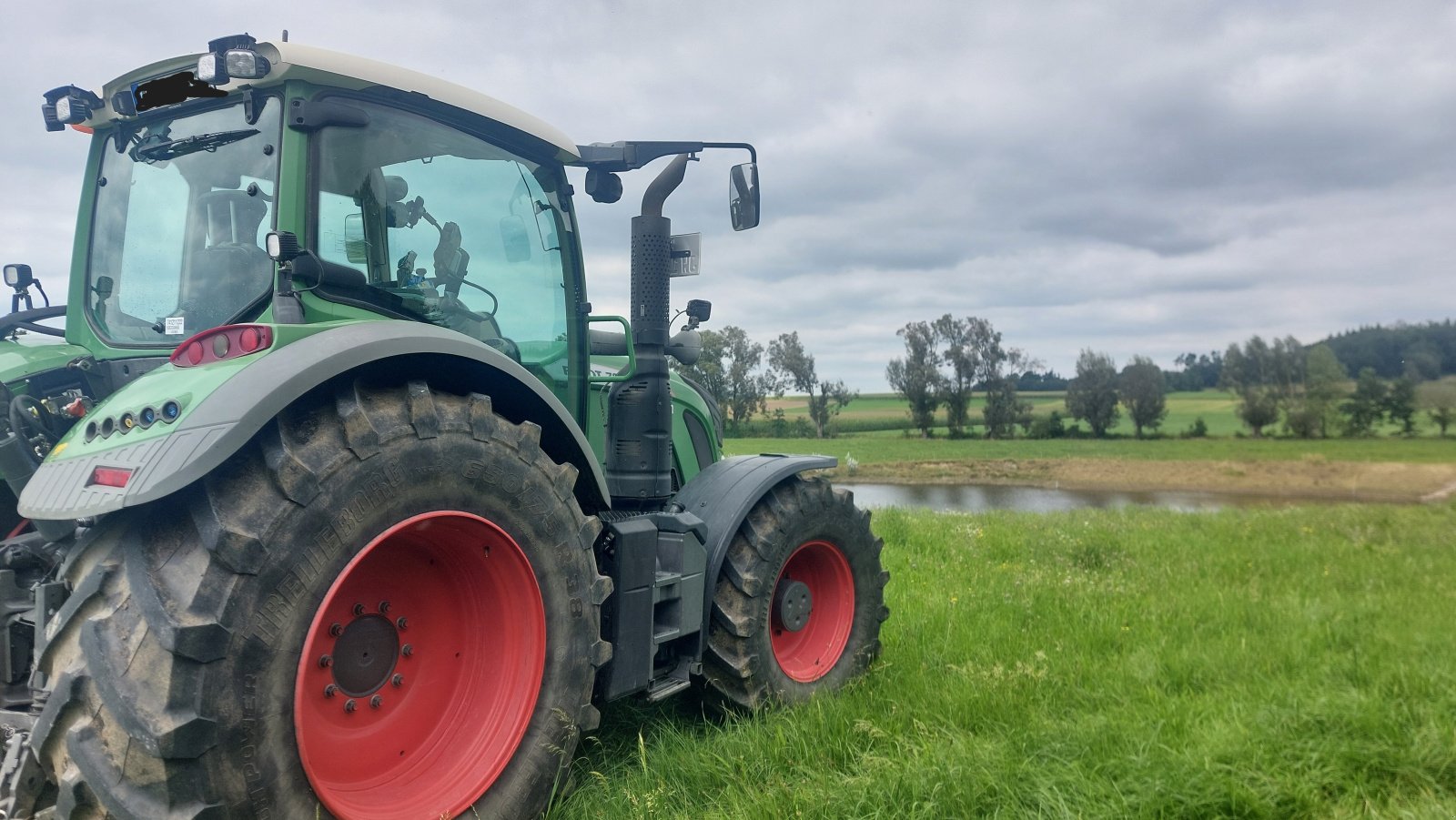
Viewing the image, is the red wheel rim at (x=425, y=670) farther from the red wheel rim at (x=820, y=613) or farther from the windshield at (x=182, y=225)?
the red wheel rim at (x=820, y=613)

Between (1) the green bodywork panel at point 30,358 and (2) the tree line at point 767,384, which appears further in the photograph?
(2) the tree line at point 767,384

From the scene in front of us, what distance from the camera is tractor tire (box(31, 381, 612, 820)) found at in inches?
71.4

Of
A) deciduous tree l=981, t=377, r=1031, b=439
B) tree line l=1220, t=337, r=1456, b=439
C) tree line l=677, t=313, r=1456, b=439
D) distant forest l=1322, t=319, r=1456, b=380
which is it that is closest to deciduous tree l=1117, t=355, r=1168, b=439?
tree line l=677, t=313, r=1456, b=439

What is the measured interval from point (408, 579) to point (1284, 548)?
7826 millimetres

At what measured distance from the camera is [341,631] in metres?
2.34

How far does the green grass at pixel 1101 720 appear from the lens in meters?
2.73

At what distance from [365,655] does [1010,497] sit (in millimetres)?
24405

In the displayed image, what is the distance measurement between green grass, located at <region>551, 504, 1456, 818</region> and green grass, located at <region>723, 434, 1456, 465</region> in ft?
4.62

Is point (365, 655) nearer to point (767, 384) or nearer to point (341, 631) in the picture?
point (341, 631)

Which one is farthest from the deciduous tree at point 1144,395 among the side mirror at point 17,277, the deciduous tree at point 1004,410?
the side mirror at point 17,277

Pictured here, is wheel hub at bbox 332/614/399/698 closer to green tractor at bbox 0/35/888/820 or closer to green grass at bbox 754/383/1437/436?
green tractor at bbox 0/35/888/820

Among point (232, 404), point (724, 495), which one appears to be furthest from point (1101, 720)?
point (232, 404)

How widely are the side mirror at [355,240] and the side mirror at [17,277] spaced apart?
178cm

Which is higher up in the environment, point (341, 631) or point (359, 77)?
point (359, 77)
